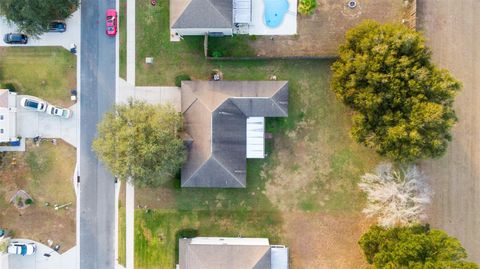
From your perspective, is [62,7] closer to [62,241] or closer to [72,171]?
[72,171]

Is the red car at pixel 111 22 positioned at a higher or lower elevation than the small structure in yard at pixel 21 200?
higher

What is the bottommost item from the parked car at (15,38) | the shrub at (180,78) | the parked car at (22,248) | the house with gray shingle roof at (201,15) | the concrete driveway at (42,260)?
the concrete driveway at (42,260)

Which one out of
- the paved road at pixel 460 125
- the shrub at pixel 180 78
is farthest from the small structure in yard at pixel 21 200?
the paved road at pixel 460 125

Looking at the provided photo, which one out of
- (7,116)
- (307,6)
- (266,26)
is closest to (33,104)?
(7,116)

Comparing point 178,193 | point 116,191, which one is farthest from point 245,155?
point 116,191

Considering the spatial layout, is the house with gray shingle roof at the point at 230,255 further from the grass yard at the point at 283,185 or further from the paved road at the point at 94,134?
the paved road at the point at 94,134

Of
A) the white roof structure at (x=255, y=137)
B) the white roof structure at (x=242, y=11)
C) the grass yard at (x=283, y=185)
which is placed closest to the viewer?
the white roof structure at (x=242, y=11)
